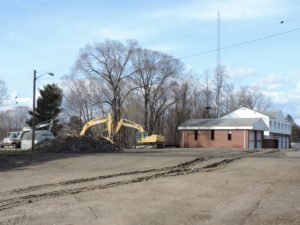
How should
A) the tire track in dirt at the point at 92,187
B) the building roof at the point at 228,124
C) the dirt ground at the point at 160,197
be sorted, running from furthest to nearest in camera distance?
the building roof at the point at 228,124, the tire track in dirt at the point at 92,187, the dirt ground at the point at 160,197

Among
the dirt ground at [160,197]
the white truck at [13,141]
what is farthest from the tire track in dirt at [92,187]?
the white truck at [13,141]

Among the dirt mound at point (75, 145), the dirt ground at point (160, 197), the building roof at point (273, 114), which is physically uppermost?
the building roof at point (273, 114)

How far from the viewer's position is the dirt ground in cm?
1089

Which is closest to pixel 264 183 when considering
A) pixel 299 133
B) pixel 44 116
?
pixel 44 116

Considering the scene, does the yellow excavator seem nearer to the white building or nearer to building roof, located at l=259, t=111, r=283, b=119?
the white building

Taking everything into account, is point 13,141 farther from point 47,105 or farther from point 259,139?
point 259,139

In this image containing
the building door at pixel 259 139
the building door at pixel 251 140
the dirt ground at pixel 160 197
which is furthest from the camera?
the building door at pixel 259 139

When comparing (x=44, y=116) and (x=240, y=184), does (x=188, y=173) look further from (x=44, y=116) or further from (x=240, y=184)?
(x=44, y=116)

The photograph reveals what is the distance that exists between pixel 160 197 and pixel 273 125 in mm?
84816

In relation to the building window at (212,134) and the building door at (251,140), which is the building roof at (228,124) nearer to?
the building window at (212,134)

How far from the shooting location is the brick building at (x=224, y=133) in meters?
68.6

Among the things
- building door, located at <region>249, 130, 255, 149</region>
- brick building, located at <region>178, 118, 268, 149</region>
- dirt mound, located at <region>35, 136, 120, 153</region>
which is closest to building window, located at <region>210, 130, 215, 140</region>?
brick building, located at <region>178, 118, 268, 149</region>

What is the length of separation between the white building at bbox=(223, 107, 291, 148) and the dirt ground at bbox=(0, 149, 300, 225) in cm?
6411

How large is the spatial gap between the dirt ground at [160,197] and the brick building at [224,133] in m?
45.5
